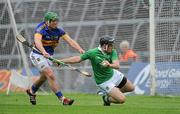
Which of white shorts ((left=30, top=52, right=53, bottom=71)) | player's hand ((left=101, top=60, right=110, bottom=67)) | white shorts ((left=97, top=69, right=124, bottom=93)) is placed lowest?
white shorts ((left=97, top=69, right=124, bottom=93))

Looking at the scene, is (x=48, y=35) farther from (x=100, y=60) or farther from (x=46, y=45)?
(x=100, y=60)

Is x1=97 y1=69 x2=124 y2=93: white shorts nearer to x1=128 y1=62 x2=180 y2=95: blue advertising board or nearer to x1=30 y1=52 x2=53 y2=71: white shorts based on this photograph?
x1=30 y1=52 x2=53 y2=71: white shorts

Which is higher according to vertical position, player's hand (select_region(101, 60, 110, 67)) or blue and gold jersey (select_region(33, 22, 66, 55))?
blue and gold jersey (select_region(33, 22, 66, 55))

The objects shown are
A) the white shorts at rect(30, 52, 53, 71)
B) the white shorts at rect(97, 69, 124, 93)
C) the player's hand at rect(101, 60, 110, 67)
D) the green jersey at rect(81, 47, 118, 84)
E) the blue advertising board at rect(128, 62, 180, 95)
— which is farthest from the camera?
the blue advertising board at rect(128, 62, 180, 95)

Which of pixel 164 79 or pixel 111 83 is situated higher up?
pixel 111 83

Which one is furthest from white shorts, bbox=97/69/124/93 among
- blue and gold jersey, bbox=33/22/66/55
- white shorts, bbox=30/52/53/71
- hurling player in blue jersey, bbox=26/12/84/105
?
blue and gold jersey, bbox=33/22/66/55

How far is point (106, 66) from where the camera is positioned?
42.9 ft

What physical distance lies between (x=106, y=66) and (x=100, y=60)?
0.21 m

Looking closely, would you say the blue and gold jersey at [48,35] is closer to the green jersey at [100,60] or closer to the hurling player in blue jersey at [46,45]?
the hurling player in blue jersey at [46,45]

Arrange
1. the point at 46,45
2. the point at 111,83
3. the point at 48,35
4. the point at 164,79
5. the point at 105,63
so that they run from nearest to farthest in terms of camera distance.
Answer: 1. the point at 105,63
2. the point at 111,83
3. the point at 48,35
4. the point at 46,45
5. the point at 164,79

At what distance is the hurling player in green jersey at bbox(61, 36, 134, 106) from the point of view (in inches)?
519

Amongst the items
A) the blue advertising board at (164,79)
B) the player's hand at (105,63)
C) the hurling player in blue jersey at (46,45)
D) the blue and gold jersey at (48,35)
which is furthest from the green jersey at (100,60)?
the blue advertising board at (164,79)

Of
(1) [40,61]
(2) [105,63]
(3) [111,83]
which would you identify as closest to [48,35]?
(1) [40,61]

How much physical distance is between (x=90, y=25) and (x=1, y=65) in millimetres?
3083
